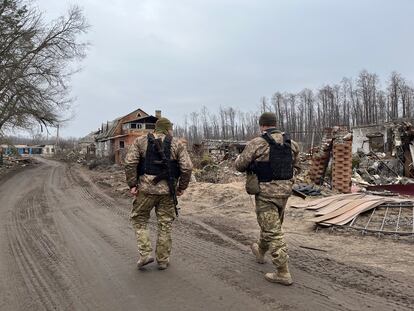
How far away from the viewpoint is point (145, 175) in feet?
18.2

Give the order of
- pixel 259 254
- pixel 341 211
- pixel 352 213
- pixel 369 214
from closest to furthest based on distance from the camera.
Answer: pixel 259 254, pixel 352 213, pixel 369 214, pixel 341 211

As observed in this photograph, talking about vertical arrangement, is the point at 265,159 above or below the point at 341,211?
above

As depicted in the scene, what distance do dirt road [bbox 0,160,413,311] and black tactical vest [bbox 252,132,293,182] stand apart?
1.22 metres

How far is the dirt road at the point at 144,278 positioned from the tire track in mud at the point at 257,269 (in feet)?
0.04

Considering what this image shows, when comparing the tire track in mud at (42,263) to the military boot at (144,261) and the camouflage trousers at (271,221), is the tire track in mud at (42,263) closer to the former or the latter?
the military boot at (144,261)

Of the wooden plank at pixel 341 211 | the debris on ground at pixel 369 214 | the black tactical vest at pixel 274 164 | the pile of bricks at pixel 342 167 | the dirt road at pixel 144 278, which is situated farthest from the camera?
the pile of bricks at pixel 342 167

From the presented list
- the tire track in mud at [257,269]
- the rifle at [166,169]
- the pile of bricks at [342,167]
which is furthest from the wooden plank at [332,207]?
the rifle at [166,169]

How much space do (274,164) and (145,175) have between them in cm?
166

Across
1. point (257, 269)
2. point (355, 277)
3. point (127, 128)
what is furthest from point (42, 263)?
point (127, 128)

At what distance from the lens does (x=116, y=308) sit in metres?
4.27

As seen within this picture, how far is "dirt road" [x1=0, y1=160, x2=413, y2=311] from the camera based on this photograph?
14.3ft

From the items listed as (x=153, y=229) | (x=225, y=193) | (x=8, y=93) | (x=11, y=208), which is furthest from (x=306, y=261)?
(x=8, y=93)

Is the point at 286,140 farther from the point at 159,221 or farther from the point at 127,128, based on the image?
the point at 127,128

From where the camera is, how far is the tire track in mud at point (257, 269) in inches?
174
